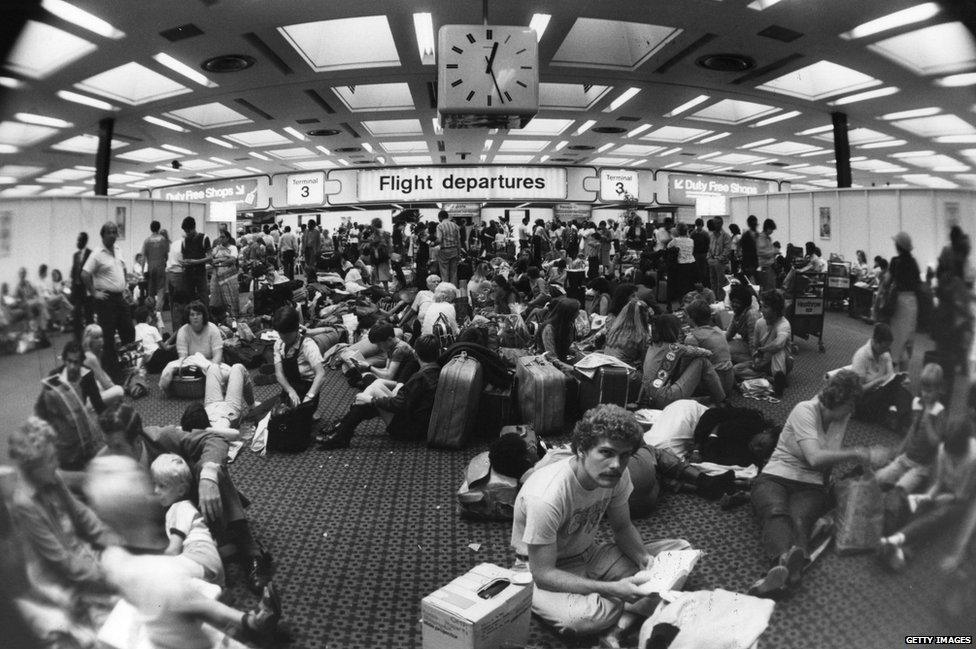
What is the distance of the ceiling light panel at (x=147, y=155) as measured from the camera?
1479 millimetres

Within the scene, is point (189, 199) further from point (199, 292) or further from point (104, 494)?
point (104, 494)

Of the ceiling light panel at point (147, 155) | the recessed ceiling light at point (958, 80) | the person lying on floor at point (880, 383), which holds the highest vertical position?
the recessed ceiling light at point (958, 80)

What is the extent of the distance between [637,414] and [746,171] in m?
2.33

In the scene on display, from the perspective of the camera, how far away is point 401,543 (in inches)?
96.3

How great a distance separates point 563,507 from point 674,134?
4.71 feet

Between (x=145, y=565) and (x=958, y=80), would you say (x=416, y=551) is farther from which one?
(x=958, y=80)

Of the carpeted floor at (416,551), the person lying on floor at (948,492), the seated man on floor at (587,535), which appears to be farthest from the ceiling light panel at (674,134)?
the person lying on floor at (948,492)

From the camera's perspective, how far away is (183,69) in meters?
1.37

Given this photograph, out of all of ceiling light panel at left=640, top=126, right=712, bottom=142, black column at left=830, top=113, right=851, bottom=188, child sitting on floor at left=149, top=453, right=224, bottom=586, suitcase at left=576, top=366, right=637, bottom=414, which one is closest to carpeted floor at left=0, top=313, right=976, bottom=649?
child sitting on floor at left=149, top=453, right=224, bottom=586

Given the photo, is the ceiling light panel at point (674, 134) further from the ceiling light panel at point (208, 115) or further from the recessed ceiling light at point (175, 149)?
the recessed ceiling light at point (175, 149)

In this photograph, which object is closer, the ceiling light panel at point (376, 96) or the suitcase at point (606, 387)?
the ceiling light panel at point (376, 96)

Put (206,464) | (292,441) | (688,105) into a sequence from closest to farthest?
(206,464), (688,105), (292,441)

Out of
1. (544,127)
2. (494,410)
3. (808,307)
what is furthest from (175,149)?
(494,410)

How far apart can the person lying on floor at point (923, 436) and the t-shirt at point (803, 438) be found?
0.18 metres
